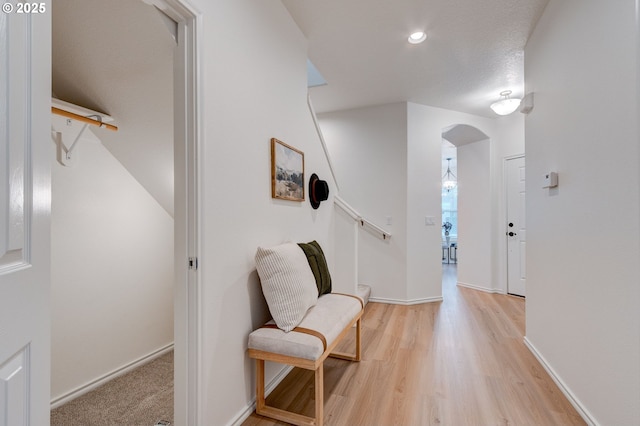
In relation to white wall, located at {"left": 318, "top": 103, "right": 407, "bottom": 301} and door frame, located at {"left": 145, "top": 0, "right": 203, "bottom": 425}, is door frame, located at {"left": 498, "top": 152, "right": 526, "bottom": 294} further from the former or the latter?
door frame, located at {"left": 145, "top": 0, "right": 203, "bottom": 425}

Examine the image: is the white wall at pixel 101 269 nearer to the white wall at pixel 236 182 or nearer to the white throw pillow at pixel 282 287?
the white wall at pixel 236 182

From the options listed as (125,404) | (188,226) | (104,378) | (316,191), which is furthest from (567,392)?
(104,378)

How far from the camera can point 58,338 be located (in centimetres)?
176

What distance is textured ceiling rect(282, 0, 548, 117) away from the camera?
2168 mm

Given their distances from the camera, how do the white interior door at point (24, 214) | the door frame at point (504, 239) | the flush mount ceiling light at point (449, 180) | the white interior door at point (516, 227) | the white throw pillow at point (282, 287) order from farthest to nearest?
1. the flush mount ceiling light at point (449, 180)
2. the door frame at point (504, 239)
3. the white interior door at point (516, 227)
4. the white throw pillow at point (282, 287)
5. the white interior door at point (24, 214)

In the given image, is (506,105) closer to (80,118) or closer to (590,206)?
(590,206)

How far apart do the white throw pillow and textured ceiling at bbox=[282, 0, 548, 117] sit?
1878 mm

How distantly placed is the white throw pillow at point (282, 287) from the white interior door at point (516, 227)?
3.80 m

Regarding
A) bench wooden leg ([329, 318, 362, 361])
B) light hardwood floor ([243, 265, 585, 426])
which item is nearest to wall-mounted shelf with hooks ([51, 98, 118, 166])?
light hardwood floor ([243, 265, 585, 426])

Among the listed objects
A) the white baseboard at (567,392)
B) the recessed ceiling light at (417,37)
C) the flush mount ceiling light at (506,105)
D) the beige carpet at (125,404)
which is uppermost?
the recessed ceiling light at (417,37)

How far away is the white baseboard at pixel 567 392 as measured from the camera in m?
1.55

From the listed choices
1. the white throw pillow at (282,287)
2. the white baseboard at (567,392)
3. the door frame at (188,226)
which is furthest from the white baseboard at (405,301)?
the door frame at (188,226)

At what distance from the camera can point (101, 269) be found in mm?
1979

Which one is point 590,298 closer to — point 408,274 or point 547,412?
point 547,412
